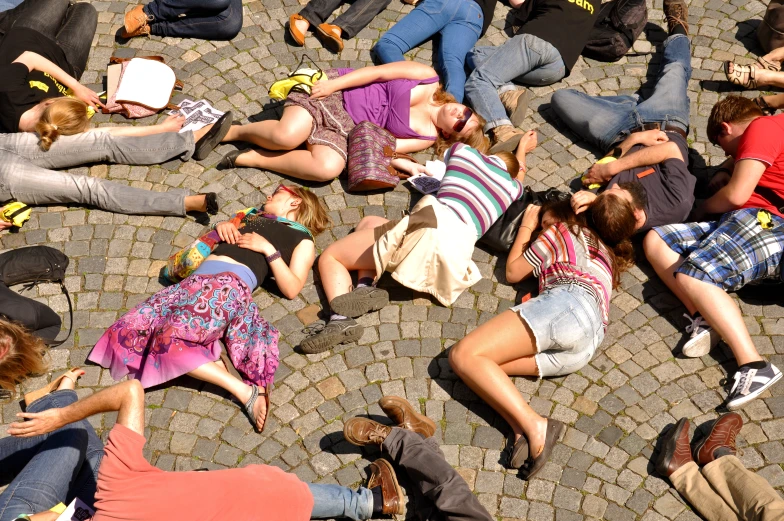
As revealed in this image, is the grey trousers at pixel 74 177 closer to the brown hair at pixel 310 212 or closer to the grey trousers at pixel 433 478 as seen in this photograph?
the brown hair at pixel 310 212

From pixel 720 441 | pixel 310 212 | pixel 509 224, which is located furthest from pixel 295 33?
pixel 720 441

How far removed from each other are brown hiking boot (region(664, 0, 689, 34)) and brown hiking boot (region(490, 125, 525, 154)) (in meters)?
2.38

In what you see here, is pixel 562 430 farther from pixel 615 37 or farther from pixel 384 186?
pixel 615 37

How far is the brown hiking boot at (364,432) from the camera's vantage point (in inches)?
229

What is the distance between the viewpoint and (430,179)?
7.62 m

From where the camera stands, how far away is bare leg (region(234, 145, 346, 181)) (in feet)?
24.6

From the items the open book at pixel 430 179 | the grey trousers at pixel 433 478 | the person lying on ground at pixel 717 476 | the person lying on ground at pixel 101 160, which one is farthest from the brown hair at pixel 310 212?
the person lying on ground at pixel 717 476

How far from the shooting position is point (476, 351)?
20.2ft

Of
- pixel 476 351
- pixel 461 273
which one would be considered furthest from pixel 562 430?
pixel 461 273

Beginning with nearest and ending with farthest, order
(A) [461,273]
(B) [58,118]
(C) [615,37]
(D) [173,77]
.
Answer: (A) [461,273], (B) [58,118], (D) [173,77], (C) [615,37]

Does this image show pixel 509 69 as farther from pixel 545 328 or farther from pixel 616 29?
pixel 545 328

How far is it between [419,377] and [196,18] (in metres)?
4.80

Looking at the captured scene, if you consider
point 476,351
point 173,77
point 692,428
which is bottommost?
point 692,428

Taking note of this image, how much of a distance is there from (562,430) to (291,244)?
271 centimetres
